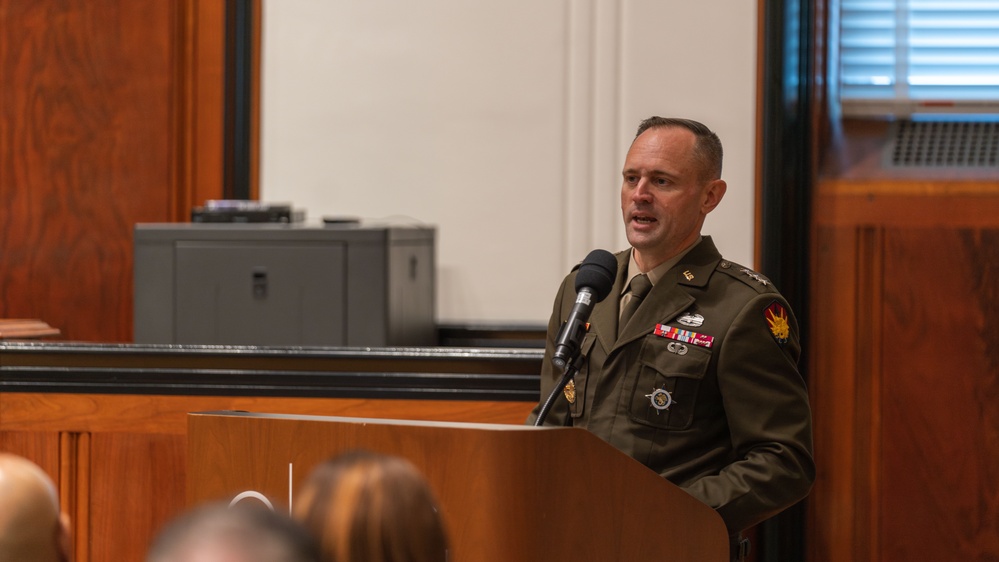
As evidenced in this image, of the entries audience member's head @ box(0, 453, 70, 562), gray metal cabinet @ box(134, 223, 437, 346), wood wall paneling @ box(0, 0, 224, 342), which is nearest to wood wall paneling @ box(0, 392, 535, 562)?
gray metal cabinet @ box(134, 223, 437, 346)

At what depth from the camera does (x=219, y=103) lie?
379 centimetres

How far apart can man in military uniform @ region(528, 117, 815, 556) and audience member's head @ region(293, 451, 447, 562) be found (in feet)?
3.65

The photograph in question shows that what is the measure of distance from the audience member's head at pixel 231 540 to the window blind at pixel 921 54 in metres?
3.12

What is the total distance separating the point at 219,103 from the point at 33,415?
4.63 feet

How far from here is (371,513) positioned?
81 cm

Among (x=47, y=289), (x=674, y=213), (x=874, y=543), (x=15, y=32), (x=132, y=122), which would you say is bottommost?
(x=874, y=543)

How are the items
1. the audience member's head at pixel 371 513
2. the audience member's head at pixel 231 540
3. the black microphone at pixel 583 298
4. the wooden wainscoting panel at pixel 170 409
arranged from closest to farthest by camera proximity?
the audience member's head at pixel 231 540 → the audience member's head at pixel 371 513 → the black microphone at pixel 583 298 → the wooden wainscoting panel at pixel 170 409

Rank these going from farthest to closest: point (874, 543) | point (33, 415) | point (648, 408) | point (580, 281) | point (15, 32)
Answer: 1. point (15, 32)
2. point (874, 543)
3. point (33, 415)
4. point (648, 408)
5. point (580, 281)

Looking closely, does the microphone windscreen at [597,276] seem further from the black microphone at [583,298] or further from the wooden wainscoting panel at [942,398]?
the wooden wainscoting panel at [942,398]

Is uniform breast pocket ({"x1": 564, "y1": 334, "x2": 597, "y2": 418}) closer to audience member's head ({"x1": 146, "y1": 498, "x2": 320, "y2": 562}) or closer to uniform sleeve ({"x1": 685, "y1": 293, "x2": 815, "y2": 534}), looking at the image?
uniform sleeve ({"x1": 685, "y1": 293, "x2": 815, "y2": 534})

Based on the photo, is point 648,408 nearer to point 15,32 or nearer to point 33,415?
point 33,415

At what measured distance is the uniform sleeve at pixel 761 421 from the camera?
6.16 ft

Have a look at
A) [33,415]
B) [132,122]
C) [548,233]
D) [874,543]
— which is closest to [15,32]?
[132,122]

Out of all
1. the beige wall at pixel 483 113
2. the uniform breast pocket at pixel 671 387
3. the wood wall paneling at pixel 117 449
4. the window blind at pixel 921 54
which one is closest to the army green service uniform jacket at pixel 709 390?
the uniform breast pocket at pixel 671 387
